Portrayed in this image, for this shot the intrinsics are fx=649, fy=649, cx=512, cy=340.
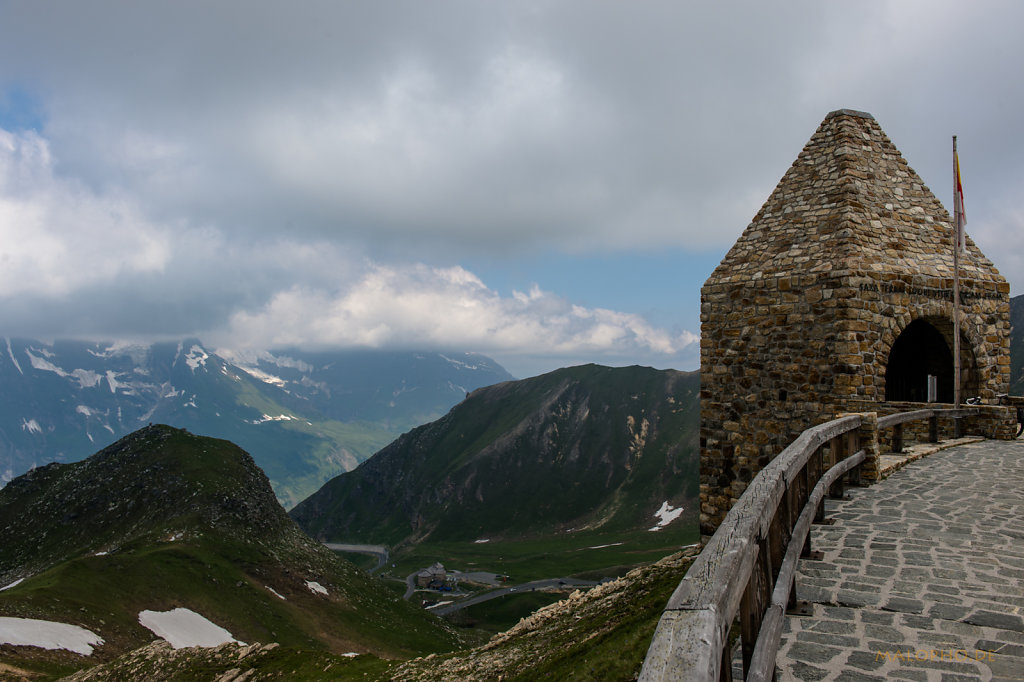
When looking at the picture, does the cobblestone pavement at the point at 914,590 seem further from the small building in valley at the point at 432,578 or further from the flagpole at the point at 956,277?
the small building in valley at the point at 432,578

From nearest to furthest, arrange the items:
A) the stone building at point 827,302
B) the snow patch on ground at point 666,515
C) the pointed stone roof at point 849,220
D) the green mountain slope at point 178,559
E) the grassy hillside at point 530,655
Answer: the grassy hillside at point 530,655 < the stone building at point 827,302 < the pointed stone roof at point 849,220 < the green mountain slope at point 178,559 < the snow patch on ground at point 666,515

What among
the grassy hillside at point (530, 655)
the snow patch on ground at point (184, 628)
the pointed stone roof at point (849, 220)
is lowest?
the snow patch on ground at point (184, 628)

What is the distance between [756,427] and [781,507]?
1235 centimetres

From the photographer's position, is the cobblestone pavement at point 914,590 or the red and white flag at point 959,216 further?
the red and white flag at point 959,216

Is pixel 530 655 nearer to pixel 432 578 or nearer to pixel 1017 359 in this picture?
pixel 432 578

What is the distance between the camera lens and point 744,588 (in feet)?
13.1

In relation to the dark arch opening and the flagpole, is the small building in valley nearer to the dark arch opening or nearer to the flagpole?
the dark arch opening

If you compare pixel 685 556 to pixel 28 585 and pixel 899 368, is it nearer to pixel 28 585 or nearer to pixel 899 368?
pixel 899 368

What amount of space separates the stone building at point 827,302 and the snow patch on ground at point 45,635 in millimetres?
47097

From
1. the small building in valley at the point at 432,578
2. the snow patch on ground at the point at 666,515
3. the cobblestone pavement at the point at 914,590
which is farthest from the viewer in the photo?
the snow patch on ground at the point at 666,515

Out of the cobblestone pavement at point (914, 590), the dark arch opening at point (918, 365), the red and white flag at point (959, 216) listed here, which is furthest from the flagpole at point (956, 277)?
the cobblestone pavement at point (914, 590)

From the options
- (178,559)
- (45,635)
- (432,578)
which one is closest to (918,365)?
(45,635)

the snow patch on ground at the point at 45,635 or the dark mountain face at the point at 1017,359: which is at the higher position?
the dark mountain face at the point at 1017,359

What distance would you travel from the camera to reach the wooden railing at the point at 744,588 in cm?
290
